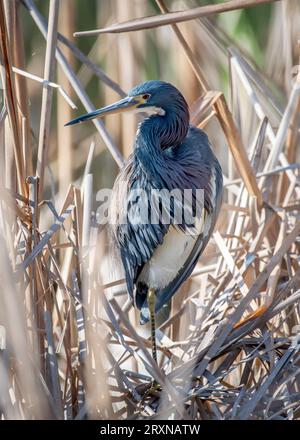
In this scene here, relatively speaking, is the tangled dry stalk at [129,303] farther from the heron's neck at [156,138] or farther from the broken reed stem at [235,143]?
the heron's neck at [156,138]

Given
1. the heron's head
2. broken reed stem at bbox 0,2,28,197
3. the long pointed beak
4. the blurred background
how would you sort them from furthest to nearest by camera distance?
the blurred background, the heron's head, the long pointed beak, broken reed stem at bbox 0,2,28,197

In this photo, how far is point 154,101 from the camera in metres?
2.49

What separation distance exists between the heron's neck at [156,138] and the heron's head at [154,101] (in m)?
0.02

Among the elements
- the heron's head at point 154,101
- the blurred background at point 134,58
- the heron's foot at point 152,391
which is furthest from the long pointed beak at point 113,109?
the heron's foot at point 152,391

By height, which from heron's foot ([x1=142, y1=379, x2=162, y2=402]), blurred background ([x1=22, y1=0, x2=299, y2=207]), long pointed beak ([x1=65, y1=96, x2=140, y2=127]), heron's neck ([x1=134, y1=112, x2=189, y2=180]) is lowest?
heron's foot ([x1=142, y1=379, x2=162, y2=402])

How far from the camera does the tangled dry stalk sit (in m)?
1.73

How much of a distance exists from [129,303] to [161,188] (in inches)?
18.0

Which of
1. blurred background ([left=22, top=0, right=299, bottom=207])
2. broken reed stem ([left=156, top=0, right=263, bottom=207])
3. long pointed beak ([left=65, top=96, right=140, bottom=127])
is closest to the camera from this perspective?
long pointed beak ([left=65, top=96, right=140, bottom=127])

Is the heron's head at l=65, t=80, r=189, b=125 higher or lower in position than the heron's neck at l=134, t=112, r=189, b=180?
higher

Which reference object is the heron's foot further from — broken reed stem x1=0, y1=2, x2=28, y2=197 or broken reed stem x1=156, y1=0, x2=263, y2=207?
broken reed stem x1=156, y1=0, x2=263, y2=207

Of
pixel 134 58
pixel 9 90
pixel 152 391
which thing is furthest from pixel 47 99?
pixel 134 58

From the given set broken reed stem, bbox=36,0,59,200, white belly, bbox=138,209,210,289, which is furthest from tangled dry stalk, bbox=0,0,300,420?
white belly, bbox=138,209,210,289

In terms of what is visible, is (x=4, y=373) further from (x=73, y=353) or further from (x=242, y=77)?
(x=242, y=77)

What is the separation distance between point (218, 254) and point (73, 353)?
2.75 ft
